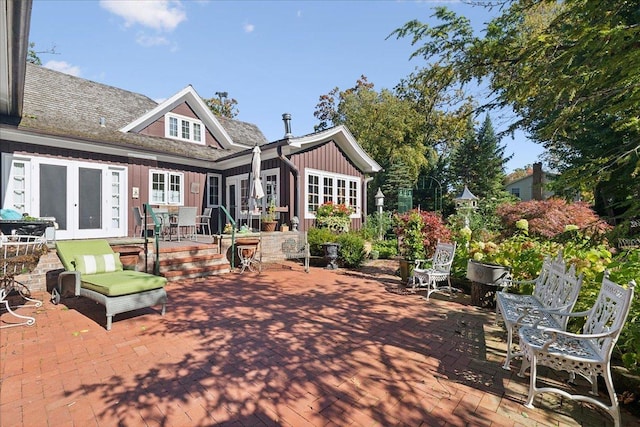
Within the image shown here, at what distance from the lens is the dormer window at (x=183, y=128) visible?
42.5 ft

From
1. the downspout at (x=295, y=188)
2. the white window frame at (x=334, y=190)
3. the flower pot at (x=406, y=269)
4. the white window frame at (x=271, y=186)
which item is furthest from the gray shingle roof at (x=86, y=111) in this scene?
the flower pot at (x=406, y=269)

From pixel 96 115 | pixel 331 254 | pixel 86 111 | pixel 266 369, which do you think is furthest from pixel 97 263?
pixel 86 111

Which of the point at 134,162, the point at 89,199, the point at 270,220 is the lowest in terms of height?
the point at 270,220

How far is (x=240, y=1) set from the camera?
803 cm

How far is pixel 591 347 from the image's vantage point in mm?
2691

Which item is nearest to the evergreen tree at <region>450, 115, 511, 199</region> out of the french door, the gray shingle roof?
the gray shingle roof

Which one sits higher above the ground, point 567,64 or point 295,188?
point 567,64

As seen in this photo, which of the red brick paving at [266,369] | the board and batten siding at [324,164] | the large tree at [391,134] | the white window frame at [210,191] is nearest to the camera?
the red brick paving at [266,369]

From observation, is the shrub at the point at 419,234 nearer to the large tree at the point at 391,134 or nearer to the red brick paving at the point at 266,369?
the red brick paving at the point at 266,369

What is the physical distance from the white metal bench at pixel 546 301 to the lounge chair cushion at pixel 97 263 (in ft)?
20.5

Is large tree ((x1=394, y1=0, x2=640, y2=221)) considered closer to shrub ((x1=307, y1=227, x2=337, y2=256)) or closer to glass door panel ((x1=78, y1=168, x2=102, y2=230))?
shrub ((x1=307, y1=227, x2=337, y2=256))

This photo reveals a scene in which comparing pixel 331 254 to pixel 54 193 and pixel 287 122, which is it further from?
pixel 54 193

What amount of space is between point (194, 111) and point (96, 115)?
376 centimetres

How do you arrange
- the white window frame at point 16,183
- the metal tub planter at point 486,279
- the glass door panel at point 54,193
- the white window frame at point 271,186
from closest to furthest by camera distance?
the metal tub planter at point 486,279 < the white window frame at point 16,183 < the glass door panel at point 54,193 < the white window frame at point 271,186
